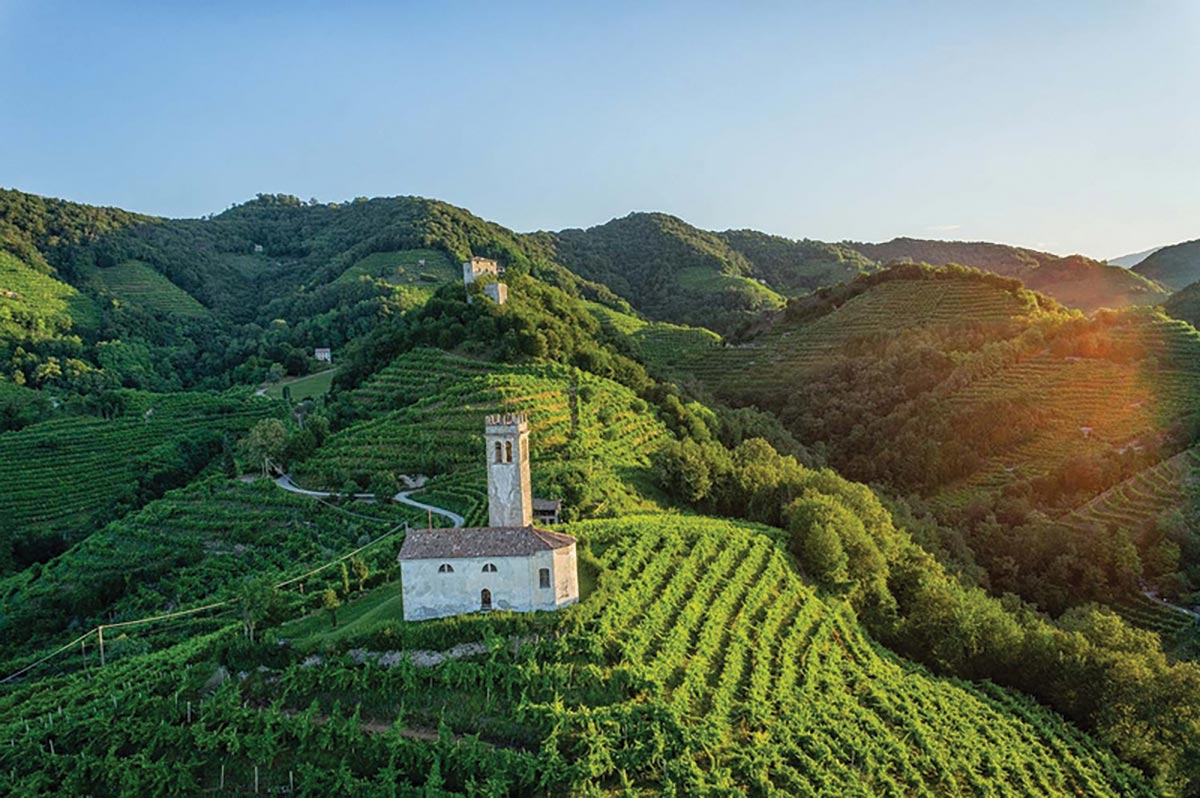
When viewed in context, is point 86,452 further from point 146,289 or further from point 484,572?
point 146,289

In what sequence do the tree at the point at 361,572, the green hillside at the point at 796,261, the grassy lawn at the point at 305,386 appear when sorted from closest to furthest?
the tree at the point at 361,572, the grassy lawn at the point at 305,386, the green hillside at the point at 796,261

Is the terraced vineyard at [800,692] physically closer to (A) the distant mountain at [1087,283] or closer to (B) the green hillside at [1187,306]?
(B) the green hillside at [1187,306]

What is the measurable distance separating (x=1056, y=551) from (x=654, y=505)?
29.6 m

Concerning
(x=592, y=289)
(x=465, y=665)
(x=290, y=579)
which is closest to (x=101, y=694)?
(x=290, y=579)

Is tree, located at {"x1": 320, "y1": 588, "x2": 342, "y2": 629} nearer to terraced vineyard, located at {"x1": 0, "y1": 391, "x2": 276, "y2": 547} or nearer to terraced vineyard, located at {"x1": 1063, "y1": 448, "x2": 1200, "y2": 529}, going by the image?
terraced vineyard, located at {"x1": 0, "y1": 391, "x2": 276, "y2": 547}

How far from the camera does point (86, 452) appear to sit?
64.9m

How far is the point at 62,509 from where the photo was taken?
58.3 metres

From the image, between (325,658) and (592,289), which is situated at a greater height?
(592,289)

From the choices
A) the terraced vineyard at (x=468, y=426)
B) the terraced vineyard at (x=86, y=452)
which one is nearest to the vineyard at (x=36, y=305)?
the terraced vineyard at (x=86, y=452)

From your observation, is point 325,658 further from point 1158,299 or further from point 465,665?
point 1158,299

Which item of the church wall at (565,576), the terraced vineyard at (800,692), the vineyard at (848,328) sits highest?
the vineyard at (848,328)

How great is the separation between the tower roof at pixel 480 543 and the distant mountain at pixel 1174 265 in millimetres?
182258

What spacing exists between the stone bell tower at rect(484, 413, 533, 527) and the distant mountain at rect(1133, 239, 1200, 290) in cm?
18065

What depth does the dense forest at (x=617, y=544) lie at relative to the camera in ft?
68.9
